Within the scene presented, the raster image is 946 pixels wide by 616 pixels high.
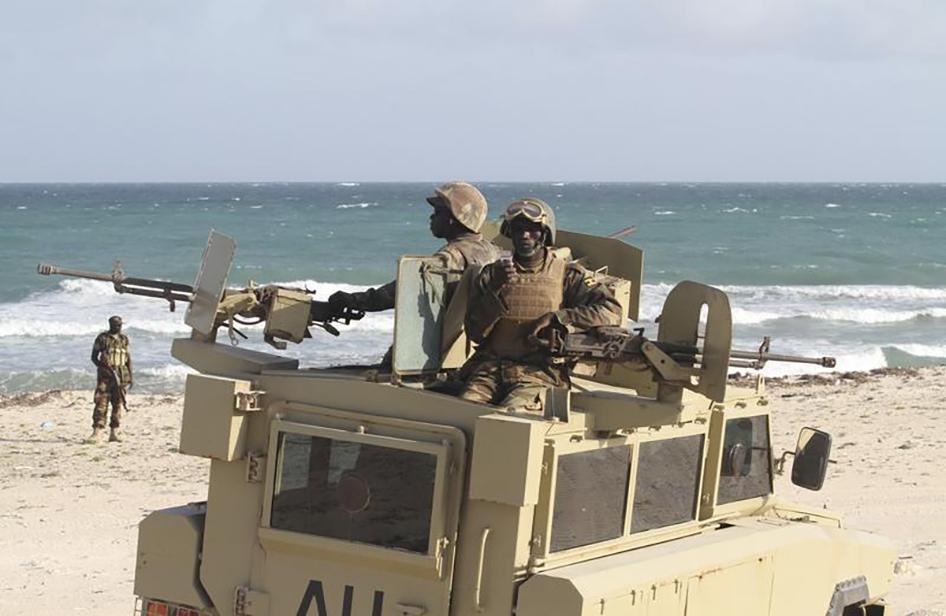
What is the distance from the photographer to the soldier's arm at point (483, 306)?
6406 mm

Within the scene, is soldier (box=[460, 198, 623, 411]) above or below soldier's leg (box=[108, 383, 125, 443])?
above

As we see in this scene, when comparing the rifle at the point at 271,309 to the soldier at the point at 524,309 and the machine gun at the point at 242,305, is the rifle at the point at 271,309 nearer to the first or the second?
the machine gun at the point at 242,305

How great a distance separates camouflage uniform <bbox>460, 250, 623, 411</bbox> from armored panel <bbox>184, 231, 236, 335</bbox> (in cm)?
108

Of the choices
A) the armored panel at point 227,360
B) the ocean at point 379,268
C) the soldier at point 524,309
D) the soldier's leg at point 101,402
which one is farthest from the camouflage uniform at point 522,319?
the ocean at point 379,268

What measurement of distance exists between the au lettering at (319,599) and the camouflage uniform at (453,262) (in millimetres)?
1305

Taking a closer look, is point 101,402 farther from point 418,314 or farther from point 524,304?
point 524,304

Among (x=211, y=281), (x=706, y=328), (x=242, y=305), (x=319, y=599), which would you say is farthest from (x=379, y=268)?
(x=706, y=328)

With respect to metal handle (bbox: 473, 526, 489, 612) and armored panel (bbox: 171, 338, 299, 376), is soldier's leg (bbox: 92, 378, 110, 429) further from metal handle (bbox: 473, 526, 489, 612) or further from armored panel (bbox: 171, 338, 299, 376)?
metal handle (bbox: 473, 526, 489, 612)

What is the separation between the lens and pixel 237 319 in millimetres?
7184

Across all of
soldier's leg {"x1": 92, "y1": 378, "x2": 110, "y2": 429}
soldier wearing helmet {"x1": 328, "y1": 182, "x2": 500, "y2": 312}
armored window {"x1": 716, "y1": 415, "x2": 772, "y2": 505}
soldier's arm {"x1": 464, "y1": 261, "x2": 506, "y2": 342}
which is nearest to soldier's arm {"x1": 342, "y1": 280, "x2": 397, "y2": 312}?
soldier wearing helmet {"x1": 328, "y1": 182, "x2": 500, "y2": 312}

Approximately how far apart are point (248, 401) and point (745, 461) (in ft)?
7.73

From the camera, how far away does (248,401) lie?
20.5ft

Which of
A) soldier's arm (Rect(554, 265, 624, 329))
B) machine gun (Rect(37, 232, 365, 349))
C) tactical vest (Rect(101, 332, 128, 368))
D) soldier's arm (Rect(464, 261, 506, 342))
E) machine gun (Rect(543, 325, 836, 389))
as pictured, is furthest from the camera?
tactical vest (Rect(101, 332, 128, 368))

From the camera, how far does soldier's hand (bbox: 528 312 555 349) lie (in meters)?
6.40
